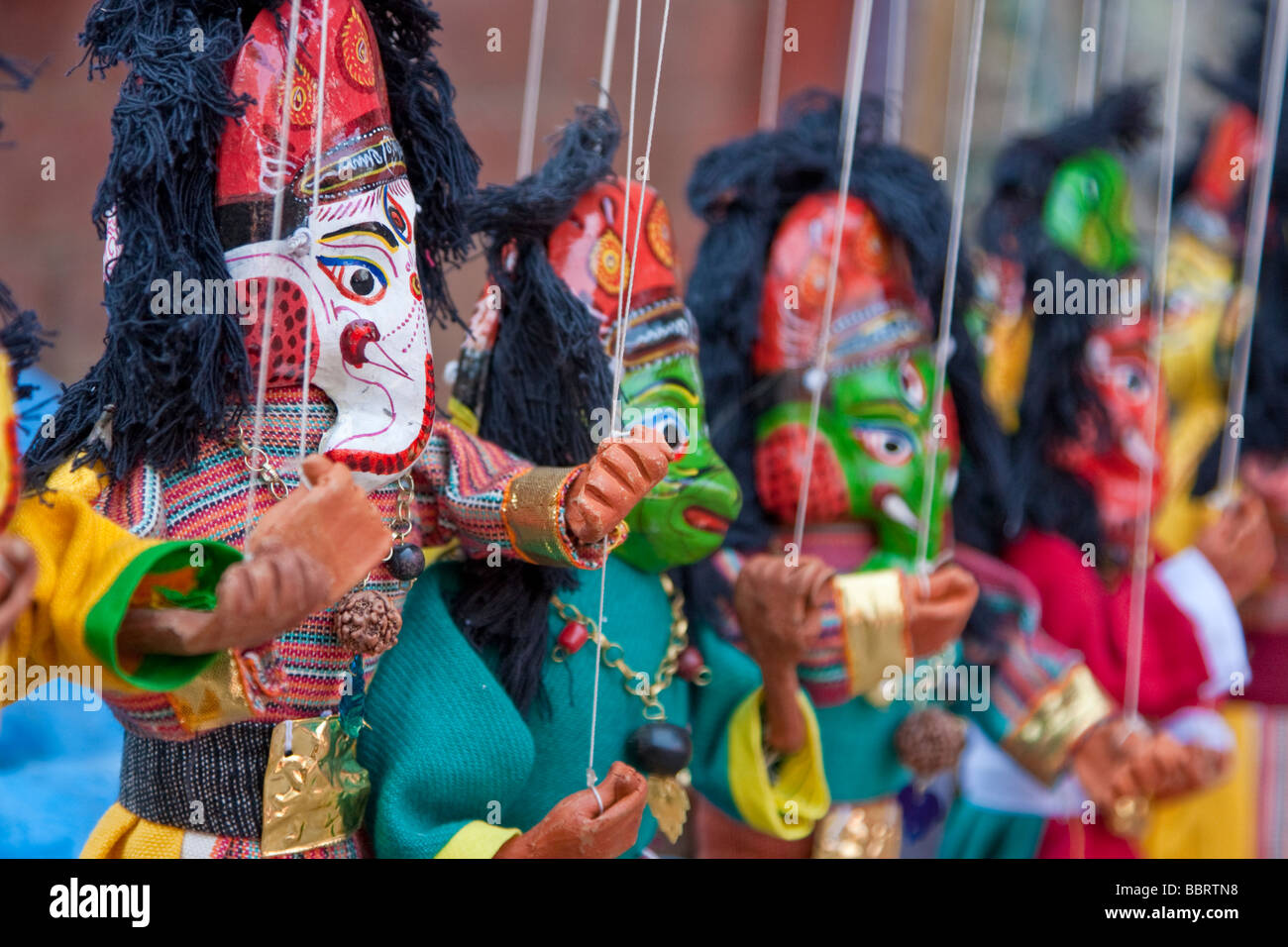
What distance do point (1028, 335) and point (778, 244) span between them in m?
0.47

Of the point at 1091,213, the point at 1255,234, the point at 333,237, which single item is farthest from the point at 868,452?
the point at 1255,234

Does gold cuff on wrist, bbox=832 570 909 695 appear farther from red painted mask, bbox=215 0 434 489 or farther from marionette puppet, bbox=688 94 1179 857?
red painted mask, bbox=215 0 434 489

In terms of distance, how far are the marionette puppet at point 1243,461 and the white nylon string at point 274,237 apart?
1412 mm

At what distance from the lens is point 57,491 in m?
1.05

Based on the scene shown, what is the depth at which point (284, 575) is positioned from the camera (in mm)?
964

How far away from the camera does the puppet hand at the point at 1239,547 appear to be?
73.7 inches

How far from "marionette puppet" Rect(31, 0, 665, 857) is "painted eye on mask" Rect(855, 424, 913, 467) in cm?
48

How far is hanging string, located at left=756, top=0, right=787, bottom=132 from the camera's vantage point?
2844mm

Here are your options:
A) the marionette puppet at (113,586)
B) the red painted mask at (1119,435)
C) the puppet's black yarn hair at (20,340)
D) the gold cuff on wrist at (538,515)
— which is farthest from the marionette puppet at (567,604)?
the red painted mask at (1119,435)

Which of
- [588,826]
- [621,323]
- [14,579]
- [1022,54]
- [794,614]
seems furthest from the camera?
[1022,54]

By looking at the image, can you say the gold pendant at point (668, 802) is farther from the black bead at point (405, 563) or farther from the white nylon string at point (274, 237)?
the white nylon string at point (274, 237)

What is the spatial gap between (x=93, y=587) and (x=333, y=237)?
342mm

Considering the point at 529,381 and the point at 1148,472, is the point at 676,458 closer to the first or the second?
the point at 529,381

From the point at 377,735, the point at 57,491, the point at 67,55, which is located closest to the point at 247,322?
the point at 57,491
